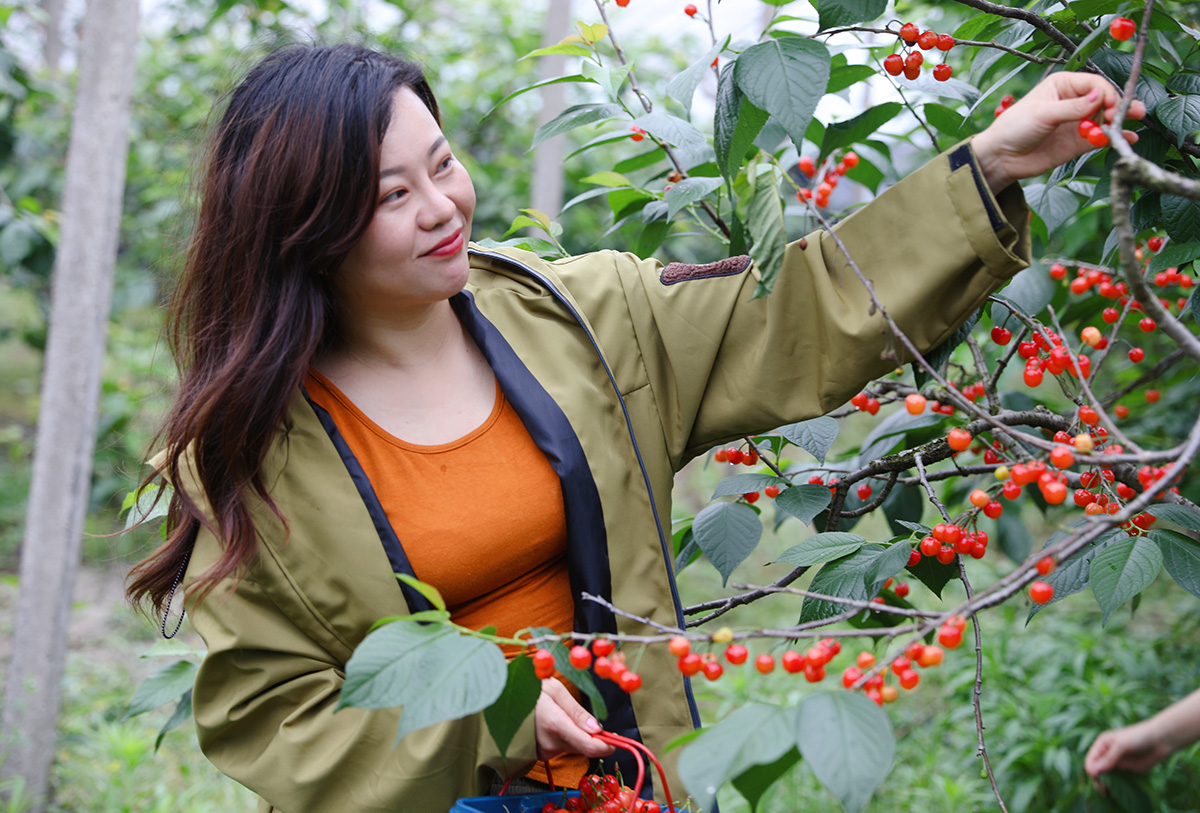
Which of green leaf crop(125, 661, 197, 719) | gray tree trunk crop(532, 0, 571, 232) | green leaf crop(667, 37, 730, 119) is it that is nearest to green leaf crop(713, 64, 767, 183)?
green leaf crop(667, 37, 730, 119)

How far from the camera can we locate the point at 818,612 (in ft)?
3.49

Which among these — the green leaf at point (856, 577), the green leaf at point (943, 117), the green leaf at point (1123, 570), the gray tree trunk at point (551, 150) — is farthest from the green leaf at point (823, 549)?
the gray tree trunk at point (551, 150)

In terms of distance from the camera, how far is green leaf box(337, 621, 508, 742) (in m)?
0.68

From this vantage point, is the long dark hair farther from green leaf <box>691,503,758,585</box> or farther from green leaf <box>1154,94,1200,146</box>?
green leaf <box>1154,94,1200,146</box>

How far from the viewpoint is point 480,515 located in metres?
1.16

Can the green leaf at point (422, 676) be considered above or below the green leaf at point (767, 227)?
below

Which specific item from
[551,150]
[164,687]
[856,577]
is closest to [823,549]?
[856,577]

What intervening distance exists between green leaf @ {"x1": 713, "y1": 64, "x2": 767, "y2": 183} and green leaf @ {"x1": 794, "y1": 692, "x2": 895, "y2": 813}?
0.65m

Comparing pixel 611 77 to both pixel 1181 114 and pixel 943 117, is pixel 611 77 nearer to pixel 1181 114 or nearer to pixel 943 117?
pixel 943 117

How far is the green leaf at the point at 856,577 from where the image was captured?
1050mm

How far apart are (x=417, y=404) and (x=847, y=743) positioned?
0.78 meters

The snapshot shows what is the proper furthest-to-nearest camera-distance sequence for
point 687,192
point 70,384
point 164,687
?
point 70,384, point 164,687, point 687,192

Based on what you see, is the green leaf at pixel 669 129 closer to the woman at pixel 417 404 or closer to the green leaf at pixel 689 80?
the green leaf at pixel 689 80

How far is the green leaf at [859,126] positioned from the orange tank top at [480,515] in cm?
64
